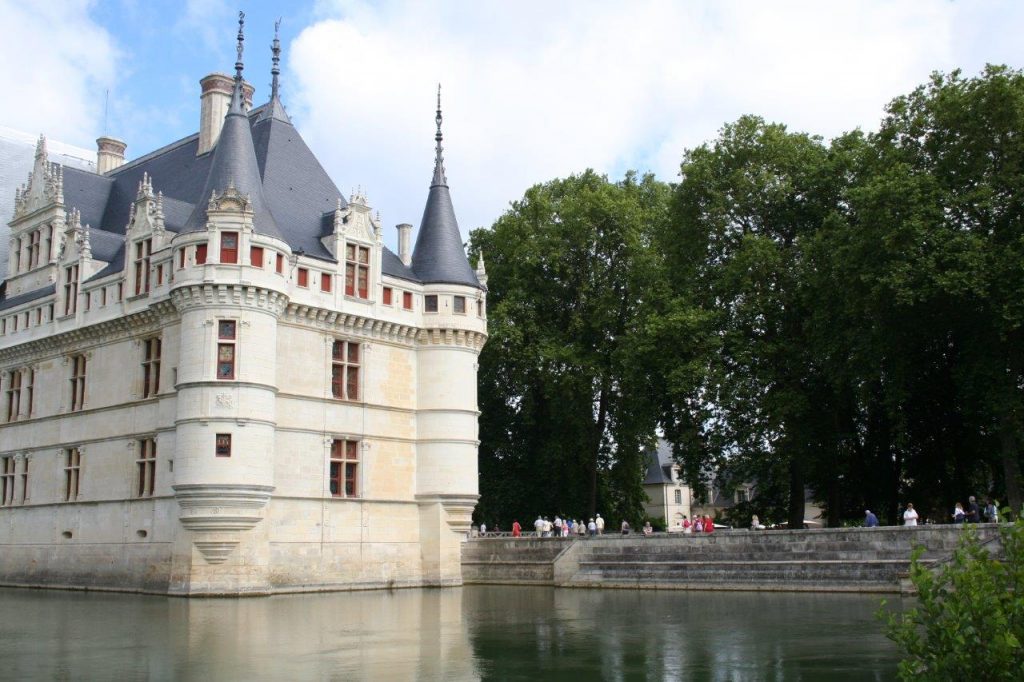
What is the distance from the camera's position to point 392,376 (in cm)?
3381

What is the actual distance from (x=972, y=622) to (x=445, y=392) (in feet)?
88.5

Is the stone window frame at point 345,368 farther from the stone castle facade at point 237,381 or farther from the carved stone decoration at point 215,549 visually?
the carved stone decoration at point 215,549

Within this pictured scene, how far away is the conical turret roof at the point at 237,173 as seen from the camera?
2950 centimetres

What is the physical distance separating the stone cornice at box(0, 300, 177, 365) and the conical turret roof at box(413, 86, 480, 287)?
8.50 m

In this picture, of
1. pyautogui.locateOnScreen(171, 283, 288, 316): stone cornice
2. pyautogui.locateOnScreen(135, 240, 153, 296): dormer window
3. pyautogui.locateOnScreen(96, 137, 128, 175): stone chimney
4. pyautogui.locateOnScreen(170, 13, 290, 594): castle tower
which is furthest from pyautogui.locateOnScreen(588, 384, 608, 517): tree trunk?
pyautogui.locateOnScreen(96, 137, 128, 175): stone chimney

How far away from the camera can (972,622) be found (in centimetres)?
788

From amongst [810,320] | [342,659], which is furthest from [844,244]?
[342,659]

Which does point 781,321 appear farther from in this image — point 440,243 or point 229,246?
point 229,246

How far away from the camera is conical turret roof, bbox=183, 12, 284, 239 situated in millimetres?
29500

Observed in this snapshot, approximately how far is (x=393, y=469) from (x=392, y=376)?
115 inches

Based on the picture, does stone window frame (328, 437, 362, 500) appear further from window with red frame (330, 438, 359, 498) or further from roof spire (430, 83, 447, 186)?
roof spire (430, 83, 447, 186)

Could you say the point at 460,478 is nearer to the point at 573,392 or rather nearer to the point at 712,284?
the point at 573,392

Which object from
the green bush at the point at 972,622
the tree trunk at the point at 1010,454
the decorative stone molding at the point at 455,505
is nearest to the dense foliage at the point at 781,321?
the tree trunk at the point at 1010,454

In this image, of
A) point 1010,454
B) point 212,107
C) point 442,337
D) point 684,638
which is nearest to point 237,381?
point 442,337
